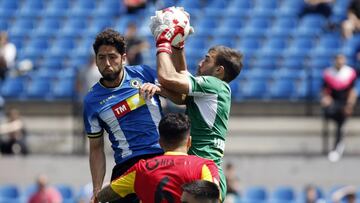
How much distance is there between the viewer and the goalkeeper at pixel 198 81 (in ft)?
27.6

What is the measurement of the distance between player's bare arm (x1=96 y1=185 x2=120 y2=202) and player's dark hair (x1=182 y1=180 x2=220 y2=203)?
3.65 feet

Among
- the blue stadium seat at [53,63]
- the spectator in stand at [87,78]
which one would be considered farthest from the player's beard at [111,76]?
the blue stadium seat at [53,63]

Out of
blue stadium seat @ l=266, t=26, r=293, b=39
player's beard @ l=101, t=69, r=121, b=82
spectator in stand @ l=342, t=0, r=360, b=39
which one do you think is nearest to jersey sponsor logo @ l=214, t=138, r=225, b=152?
player's beard @ l=101, t=69, r=121, b=82

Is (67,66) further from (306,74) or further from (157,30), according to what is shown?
(157,30)

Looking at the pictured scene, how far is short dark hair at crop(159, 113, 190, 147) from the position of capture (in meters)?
7.77

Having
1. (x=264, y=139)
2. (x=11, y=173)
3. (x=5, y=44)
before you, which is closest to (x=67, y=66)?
(x=5, y=44)

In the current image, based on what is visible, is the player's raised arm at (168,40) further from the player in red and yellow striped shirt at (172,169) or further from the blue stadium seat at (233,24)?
the blue stadium seat at (233,24)

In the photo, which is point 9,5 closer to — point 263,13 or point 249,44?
point 263,13

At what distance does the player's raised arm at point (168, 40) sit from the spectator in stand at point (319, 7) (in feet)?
44.7

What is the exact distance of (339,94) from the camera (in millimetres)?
18688

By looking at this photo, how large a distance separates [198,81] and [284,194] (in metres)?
9.80

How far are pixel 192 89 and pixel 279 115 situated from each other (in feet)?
36.4

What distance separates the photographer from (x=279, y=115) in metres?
19.5

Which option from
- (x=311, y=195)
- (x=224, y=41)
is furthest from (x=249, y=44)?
(x=311, y=195)
